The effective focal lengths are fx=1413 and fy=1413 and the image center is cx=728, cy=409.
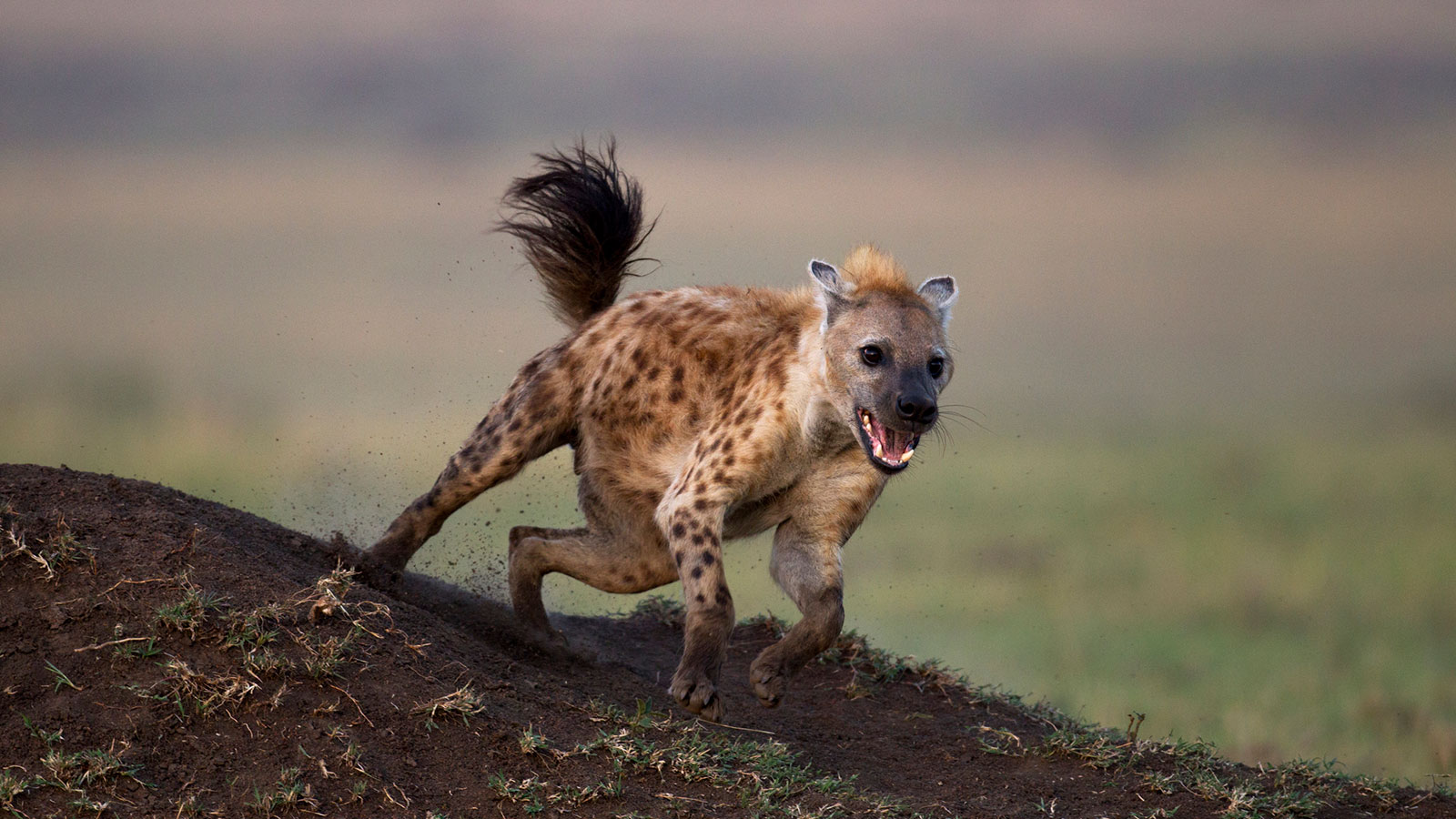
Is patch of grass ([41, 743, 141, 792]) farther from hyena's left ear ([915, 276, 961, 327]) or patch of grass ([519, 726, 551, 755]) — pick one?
hyena's left ear ([915, 276, 961, 327])

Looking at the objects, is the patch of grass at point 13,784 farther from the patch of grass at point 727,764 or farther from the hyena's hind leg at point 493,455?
the hyena's hind leg at point 493,455

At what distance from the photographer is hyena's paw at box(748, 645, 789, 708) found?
444cm

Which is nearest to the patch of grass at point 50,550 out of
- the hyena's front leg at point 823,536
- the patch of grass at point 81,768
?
the patch of grass at point 81,768

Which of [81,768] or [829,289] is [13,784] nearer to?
[81,768]

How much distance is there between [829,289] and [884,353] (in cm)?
41

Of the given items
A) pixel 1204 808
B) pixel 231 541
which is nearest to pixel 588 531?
pixel 231 541

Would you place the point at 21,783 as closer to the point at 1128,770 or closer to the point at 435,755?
the point at 435,755

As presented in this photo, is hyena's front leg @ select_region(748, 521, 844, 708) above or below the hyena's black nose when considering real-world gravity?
below

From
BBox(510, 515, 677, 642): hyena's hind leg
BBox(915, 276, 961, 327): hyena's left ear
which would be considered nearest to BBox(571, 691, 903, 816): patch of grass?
BBox(510, 515, 677, 642): hyena's hind leg

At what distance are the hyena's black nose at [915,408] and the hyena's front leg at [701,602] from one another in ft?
2.54

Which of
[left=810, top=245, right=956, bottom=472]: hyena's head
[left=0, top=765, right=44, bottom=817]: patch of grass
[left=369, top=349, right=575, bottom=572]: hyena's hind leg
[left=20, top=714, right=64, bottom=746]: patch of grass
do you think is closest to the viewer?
[left=0, top=765, right=44, bottom=817]: patch of grass

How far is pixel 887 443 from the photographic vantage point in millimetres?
4816

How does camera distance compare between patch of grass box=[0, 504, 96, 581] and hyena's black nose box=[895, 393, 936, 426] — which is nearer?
patch of grass box=[0, 504, 96, 581]

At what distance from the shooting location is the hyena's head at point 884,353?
475 cm
